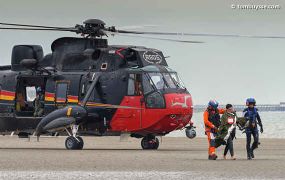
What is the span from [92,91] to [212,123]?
8091 mm

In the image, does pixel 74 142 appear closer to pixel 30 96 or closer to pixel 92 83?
pixel 92 83

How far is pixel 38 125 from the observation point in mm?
32438

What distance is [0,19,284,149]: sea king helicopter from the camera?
1214 inches

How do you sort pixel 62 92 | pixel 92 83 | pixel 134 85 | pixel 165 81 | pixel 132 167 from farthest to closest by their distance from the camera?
1. pixel 62 92
2. pixel 92 83
3. pixel 134 85
4. pixel 165 81
5. pixel 132 167

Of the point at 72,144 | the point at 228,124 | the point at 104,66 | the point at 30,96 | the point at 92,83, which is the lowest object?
the point at 72,144

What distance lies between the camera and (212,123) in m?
24.8

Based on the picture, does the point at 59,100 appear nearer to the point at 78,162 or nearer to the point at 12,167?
the point at 78,162

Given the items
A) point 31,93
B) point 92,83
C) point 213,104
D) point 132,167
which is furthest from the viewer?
point 31,93

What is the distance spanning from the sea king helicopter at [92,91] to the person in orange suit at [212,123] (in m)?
5.57

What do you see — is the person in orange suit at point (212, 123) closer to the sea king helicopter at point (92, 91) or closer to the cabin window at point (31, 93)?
the sea king helicopter at point (92, 91)

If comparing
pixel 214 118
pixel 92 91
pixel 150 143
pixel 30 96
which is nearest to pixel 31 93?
pixel 30 96

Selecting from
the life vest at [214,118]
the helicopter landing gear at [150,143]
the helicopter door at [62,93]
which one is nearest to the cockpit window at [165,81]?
the helicopter landing gear at [150,143]

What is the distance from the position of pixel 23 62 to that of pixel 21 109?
1986mm

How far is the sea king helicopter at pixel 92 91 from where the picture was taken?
101ft
